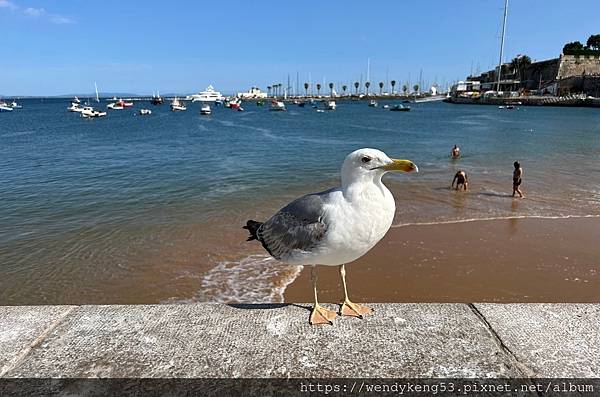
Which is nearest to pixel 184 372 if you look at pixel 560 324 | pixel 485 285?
pixel 560 324

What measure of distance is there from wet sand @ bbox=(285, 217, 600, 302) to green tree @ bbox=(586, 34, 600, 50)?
122 meters

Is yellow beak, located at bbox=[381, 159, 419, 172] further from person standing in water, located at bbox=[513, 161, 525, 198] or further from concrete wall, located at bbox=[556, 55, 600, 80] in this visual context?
concrete wall, located at bbox=[556, 55, 600, 80]

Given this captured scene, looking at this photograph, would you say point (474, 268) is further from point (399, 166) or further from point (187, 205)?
point (187, 205)

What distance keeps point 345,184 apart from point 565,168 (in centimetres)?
2049

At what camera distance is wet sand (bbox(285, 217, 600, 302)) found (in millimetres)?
6160

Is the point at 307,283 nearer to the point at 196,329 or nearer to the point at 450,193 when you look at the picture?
the point at 196,329

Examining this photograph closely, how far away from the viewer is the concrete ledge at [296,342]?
215 cm

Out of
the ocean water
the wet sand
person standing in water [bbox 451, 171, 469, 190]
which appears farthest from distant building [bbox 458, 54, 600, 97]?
the wet sand

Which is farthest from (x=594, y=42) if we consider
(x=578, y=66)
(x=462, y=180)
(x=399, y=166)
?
(x=399, y=166)

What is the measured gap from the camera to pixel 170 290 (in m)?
6.73

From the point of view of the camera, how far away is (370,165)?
2.68 meters

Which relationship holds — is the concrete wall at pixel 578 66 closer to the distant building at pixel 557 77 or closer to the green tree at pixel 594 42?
the distant building at pixel 557 77

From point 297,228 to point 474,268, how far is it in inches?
211

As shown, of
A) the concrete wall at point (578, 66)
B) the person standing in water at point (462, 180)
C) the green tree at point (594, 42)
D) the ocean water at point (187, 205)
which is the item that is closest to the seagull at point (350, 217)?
the ocean water at point (187, 205)
